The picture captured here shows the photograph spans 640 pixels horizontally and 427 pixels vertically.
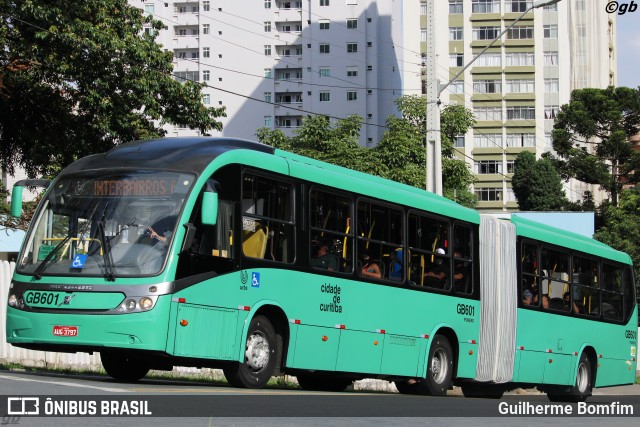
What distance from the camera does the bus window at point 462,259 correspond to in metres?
19.0

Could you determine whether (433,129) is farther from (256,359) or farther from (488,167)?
(488,167)

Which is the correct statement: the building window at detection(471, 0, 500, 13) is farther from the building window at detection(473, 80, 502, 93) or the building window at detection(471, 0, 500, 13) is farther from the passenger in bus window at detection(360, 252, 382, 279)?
the passenger in bus window at detection(360, 252, 382, 279)

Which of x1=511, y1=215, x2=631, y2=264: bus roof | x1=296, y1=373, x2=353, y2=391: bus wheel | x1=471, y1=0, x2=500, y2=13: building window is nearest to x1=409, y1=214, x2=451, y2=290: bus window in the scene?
x1=296, y1=373, x2=353, y2=391: bus wheel

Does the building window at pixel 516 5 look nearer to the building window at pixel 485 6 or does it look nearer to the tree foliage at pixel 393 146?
the building window at pixel 485 6

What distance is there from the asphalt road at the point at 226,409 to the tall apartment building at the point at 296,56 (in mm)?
93114

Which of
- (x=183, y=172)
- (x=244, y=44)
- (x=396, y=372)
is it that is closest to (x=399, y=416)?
(x=183, y=172)

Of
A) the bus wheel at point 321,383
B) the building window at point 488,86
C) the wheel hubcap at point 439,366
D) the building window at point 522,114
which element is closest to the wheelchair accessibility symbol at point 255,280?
the bus wheel at point 321,383

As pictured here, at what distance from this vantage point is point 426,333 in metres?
18.0

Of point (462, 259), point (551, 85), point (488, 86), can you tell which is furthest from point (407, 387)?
point (551, 85)

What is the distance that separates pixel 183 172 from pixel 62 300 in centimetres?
203

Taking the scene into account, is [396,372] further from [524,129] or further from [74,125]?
[524,129]

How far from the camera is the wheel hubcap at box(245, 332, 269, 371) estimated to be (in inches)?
552

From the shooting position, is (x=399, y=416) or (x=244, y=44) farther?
(x=244, y=44)

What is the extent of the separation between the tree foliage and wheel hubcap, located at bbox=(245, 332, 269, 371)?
4414cm
